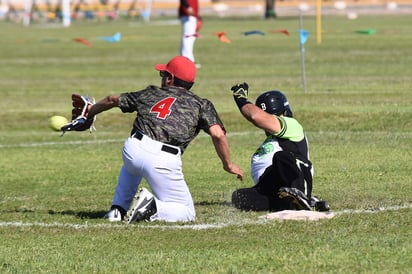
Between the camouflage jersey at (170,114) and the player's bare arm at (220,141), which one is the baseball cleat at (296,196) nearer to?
the player's bare arm at (220,141)

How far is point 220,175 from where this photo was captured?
14.4 meters

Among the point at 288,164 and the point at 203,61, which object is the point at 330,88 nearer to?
the point at 203,61

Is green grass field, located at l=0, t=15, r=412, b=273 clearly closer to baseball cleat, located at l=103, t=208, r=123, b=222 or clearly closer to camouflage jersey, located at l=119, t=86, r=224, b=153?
baseball cleat, located at l=103, t=208, r=123, b=222

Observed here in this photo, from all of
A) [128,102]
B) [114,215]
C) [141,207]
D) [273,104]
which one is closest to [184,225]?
[141,207]

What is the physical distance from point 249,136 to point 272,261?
10068 millimetres

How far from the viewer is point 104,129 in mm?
20109

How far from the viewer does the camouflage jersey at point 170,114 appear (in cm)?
1050

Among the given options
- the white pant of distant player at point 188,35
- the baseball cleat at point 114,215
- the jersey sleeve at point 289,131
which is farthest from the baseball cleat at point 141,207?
the white pant of distant player at point 188,35

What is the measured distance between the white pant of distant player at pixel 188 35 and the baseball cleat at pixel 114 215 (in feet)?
53.7

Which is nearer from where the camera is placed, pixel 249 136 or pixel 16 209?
pixel 16 209

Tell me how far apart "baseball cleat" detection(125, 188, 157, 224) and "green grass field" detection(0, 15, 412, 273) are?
101 mm

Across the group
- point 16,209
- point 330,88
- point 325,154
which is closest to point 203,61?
point 330,88

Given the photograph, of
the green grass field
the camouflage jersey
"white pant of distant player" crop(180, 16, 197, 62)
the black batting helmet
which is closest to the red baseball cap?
the camouflage jersey

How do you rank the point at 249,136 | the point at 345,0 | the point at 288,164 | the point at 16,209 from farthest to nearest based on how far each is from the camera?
the point at 345,0 → the point at 249,136 → the point at 16,209 → the point at 288,164
